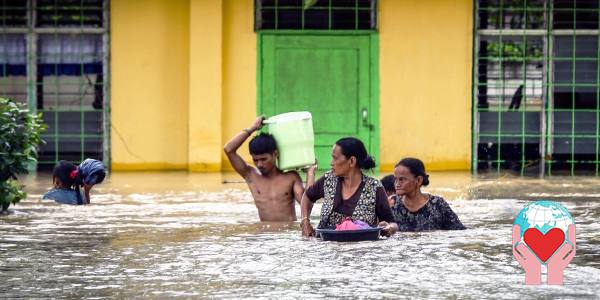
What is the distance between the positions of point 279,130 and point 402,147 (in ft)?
27.0

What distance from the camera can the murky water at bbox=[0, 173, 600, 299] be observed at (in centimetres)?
693

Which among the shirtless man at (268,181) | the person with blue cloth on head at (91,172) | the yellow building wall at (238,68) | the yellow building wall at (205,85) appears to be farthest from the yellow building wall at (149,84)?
the shirtless man at (268,181)

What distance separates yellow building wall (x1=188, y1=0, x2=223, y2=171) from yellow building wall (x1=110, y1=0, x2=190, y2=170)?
39 cm

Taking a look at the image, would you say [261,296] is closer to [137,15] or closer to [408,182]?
[408,182]

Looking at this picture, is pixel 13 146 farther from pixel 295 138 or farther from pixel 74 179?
pixel 295 138

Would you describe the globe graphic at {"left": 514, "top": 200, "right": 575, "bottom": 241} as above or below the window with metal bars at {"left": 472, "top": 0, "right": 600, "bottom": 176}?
below

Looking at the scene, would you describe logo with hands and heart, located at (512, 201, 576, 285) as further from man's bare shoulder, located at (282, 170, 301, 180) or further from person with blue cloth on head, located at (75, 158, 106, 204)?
person with blue cloth on head, located at (75, 158, 106, 204)

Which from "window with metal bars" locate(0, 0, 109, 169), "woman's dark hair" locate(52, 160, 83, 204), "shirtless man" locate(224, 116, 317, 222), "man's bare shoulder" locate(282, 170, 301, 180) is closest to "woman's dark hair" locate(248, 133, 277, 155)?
"shirtless man" locate(224, 116, 317, 222)

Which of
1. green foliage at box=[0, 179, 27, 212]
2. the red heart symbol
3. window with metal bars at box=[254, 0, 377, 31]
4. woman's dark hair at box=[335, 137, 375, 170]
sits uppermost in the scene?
window with metal bars at box=[254, 0, 377, 31]

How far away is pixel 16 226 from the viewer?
10.5 meters

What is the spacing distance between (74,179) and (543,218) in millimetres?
5273

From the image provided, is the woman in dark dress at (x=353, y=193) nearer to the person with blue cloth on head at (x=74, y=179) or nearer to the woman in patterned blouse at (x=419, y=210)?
the woman in patterned blouse at (x=419, y=210)

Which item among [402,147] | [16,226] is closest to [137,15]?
[402,147]

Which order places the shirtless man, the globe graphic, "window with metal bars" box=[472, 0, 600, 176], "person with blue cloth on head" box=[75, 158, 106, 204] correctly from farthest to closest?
"window with metal bars" box=[472, 0, 600, 176], "person with blue cloth on head" box=[75, 158, 106, 204], the shirtless man, the globe graphic
